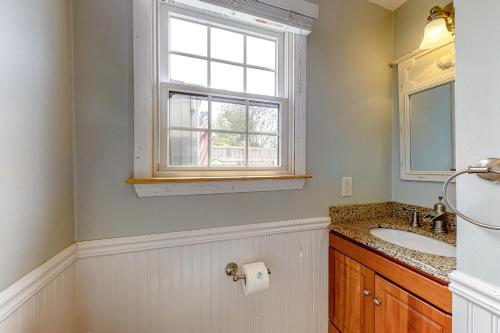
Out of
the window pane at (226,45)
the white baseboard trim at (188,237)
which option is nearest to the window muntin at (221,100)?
the window pane at (226,45)

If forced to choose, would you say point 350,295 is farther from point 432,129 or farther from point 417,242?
point 432,129

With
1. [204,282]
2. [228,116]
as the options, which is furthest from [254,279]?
[228,116]

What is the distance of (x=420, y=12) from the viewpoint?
136cm

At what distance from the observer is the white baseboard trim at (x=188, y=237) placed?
95 centimetres

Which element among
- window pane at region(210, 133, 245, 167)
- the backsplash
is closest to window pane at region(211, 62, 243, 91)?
window pane at region(210, 133, 245, 167)

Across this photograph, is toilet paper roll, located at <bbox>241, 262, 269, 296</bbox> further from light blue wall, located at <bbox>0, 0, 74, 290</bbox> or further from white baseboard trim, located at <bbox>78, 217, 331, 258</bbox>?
light blue wall, located at <bbox>0, 0, 74, 290</bbox>

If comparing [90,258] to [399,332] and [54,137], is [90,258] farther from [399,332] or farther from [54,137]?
[399,332]

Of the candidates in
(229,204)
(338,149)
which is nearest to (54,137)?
(229,204)

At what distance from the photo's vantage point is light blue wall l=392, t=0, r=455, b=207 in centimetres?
133

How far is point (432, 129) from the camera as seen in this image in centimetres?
131

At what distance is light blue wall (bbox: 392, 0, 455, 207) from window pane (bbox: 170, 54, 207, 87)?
1308 millimetres

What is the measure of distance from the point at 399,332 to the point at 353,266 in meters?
0.30

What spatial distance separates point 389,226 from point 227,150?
1.07 meters

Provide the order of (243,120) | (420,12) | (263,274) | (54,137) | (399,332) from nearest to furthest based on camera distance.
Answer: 1. (54,137)
2. (399,332)
3. (263,274)
4. (243,120)
5. (420,12)
